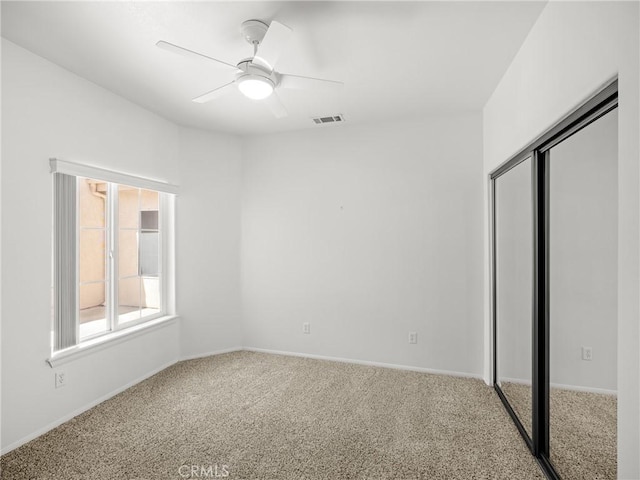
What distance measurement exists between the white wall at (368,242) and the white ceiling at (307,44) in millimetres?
653

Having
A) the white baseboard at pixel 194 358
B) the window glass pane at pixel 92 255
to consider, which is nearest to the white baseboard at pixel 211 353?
the white baseboard at pixel 194 358

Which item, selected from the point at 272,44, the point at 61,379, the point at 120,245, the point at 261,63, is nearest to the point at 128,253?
the point at 120,245

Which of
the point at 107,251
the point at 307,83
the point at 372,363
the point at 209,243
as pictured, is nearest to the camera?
the point at 307,83

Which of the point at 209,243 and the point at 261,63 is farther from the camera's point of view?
the point at 209,243

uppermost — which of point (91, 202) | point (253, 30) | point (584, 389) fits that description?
point (253, 30)

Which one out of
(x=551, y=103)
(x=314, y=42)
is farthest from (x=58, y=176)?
(x=551, y=103)

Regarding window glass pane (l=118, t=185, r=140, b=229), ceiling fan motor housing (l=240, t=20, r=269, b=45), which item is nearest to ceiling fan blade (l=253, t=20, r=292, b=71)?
ceiling fan motor housing (l=240, t=20, r=269, b=45)

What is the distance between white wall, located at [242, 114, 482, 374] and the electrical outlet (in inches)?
78.5

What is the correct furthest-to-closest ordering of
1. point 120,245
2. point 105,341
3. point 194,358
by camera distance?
point 194,358 < point 120,245 < point 105,341

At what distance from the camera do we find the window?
269cm

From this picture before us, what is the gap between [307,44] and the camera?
2.27 m

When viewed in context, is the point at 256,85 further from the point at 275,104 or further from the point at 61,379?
the point at 61,379

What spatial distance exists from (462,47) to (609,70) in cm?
124

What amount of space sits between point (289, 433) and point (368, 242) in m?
2.07
